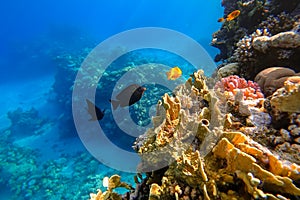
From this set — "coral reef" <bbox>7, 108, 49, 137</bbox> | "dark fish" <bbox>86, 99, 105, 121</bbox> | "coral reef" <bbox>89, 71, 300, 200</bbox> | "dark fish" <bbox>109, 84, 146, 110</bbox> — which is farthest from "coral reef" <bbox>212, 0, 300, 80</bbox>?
"coral reef" <bbox>7, 108, 49, 137</bbox>

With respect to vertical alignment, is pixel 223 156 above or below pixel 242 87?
below

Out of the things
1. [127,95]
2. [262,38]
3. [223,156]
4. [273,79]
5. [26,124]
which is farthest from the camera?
[26,124]

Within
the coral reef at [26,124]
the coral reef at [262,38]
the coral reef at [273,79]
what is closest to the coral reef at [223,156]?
the coral reef at [273,79]

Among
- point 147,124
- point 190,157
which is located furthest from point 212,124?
point 147,124

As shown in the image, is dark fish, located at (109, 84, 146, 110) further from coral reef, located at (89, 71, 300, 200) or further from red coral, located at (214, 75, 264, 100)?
red coral, located at (214, 75, 264, 100)

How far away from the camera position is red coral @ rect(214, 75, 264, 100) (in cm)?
306

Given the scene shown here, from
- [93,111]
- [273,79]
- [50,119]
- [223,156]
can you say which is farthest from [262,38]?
[50,119]

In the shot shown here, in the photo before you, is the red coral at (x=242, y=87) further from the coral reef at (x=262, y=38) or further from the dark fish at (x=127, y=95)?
the dark fish at (x=127, y=95)

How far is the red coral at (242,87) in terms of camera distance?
121 inches

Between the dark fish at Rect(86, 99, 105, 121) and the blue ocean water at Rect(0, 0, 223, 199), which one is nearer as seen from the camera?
the dark fish at Rect(86, 99, 105, 121)

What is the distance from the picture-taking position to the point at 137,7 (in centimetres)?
12200

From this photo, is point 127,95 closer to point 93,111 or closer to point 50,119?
point 93,111

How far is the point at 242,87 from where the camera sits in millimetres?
3404

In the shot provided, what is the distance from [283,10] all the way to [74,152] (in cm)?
1292
